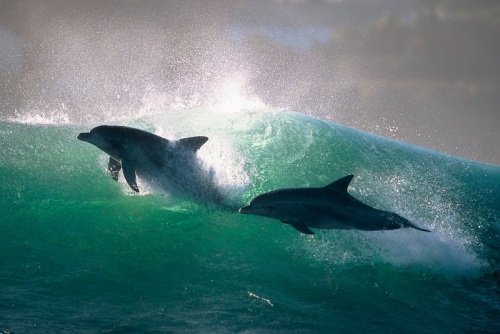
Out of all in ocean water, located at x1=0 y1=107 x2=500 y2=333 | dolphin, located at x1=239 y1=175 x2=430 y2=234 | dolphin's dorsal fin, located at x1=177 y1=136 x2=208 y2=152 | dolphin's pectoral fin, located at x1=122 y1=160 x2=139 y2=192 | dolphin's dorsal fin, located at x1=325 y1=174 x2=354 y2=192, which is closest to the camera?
ocean water, located at x1=0 y1=107 x2=500 y2=333

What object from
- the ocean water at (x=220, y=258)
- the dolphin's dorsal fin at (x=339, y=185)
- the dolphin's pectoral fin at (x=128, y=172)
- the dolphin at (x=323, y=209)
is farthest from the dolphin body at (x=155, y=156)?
the dolphin's dorsal fin at (x=339, y=185)

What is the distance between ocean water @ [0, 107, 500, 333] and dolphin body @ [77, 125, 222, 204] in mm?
437

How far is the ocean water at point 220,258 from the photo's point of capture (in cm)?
531

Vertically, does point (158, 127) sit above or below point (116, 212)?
above

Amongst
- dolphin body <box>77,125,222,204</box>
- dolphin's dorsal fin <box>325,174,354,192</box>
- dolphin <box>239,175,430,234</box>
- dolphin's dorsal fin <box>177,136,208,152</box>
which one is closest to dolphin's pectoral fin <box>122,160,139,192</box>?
dolphin body <box>77,125,222,204</box>

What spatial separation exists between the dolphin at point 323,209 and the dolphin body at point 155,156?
8.53ft

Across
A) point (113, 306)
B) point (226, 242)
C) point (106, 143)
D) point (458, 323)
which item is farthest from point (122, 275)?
point (458, 323)

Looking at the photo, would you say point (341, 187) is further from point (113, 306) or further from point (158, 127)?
point (158, 127)

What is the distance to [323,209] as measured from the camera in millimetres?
7152

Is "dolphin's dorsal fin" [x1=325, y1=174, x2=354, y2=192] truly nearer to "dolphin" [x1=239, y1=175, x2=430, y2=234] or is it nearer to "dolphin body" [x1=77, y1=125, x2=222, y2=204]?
"dolphin" [x1=239, y1=175, x2=430, y2=234]

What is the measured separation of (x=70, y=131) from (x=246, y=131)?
680cm

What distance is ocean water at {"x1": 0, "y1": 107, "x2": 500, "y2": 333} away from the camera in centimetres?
531

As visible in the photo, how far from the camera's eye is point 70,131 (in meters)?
15.4

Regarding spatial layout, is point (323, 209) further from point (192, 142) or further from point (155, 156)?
point (155, 156)
